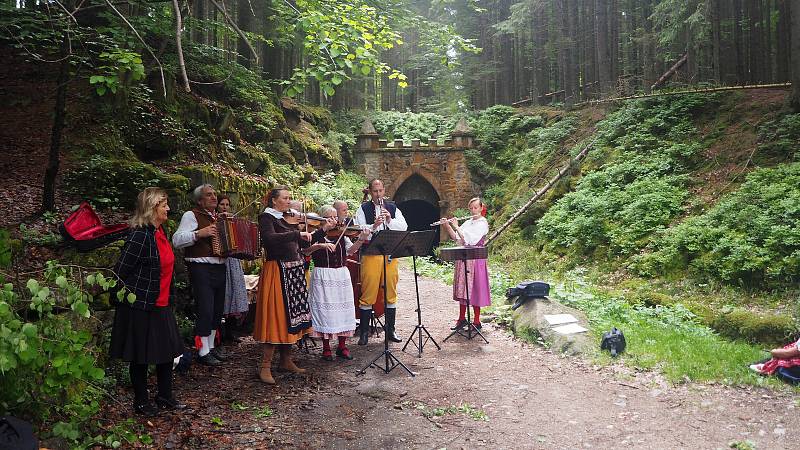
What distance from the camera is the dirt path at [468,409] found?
4.33 meters

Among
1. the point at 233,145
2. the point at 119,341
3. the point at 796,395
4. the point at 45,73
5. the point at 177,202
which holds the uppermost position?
the point at 45,73

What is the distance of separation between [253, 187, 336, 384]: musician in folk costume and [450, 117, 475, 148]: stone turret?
51.2ft

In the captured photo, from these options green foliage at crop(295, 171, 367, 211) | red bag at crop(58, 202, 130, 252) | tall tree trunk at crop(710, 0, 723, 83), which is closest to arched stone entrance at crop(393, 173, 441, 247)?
green foliage at crop(295, 171, 367, 211)

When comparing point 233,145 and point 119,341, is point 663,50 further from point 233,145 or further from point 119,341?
point 119,341

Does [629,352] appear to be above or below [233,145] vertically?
below

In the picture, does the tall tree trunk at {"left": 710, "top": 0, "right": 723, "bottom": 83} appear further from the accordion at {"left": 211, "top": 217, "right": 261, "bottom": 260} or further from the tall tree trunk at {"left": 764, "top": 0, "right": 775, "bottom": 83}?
the accordion at {"left": 211, "top": 217, "right": 261, "bottom": 260}

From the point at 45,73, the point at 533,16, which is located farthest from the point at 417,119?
the point at 45,73

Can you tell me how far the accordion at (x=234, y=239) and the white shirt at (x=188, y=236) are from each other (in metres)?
0.16

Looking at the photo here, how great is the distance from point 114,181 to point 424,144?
1502cm

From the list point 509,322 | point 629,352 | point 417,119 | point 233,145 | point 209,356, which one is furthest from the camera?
point 417,119

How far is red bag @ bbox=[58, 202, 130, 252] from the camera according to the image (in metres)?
4.73

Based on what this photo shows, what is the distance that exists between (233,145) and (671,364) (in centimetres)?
828

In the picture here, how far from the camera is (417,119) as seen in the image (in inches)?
900

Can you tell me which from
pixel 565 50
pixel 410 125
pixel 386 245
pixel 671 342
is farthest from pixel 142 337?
pixel 565 50
